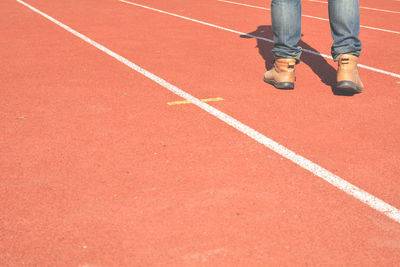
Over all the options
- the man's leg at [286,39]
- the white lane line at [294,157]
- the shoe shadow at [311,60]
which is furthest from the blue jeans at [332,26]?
the white lane line at [294,157]

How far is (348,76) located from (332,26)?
552mm

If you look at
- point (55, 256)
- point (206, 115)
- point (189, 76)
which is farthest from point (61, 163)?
point (189, 76)

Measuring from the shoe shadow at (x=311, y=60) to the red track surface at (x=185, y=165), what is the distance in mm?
55

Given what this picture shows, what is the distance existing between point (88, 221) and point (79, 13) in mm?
8496

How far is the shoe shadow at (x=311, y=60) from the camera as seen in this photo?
17.7ft

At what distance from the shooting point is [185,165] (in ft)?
10.7

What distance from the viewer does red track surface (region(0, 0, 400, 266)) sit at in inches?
95.3

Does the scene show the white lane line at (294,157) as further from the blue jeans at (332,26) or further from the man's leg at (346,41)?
the man's leg at (346,41)

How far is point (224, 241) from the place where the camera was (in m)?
2.45

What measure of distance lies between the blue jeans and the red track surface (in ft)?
1.35

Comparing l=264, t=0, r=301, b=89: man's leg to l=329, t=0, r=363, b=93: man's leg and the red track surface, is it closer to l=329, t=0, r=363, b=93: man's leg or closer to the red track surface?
the red track surface

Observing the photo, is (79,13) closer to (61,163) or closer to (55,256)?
(61,163)

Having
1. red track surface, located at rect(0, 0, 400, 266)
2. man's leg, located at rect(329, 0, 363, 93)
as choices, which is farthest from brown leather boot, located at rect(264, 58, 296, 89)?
man's leg, located at rect(329, 0, 363, 93)

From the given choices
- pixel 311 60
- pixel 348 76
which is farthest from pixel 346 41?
pixel 311 60
